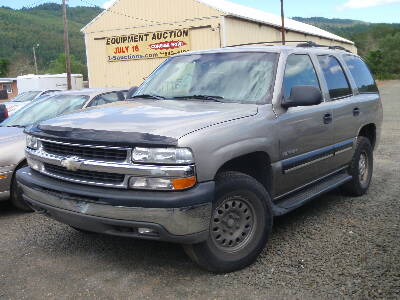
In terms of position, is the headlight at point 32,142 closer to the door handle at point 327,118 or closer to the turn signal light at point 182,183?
the turn signal light at point 182,183

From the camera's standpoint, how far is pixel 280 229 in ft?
15.7

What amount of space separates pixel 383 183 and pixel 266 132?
3.43 m

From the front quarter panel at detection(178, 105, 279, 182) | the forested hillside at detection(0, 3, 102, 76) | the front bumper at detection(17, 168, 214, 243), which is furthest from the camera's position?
the forested hillside at detection(0, 3, 102, 76)

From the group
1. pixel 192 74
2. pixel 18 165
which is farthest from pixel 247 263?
pixel 18 165

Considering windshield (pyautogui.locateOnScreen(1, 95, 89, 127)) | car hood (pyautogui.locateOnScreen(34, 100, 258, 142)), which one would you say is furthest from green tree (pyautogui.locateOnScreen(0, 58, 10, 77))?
car hood (pyautogui.locateOnScreen(34, 100, 258, 142))

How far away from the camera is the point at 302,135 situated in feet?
14.7

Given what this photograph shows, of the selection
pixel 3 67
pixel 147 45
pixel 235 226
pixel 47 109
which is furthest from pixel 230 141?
pixel 3 67

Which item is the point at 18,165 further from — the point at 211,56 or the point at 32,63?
the point at 32,63

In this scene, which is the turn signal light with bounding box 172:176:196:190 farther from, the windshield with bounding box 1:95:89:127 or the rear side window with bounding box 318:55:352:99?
the windshield with bounding box 1:95:89:127

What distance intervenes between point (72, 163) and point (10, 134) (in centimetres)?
265

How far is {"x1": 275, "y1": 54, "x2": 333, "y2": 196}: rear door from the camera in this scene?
427 cm

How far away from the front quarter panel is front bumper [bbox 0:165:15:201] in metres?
2.98

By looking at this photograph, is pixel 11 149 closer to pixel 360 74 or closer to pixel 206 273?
pixel 206 273

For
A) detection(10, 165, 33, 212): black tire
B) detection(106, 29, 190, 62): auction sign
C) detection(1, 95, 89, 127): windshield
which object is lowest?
detection(10, 165, 33, 212): black tire
